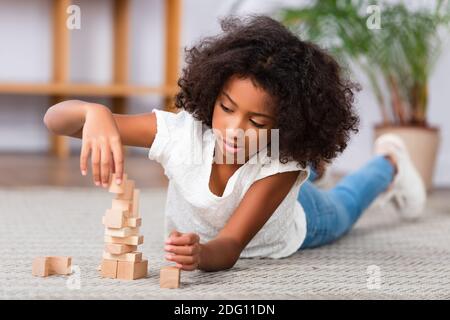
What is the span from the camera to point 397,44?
2586mm

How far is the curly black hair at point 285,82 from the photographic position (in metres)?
1.17

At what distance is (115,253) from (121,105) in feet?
7.90

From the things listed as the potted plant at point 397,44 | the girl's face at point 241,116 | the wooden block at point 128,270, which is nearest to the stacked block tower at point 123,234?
the wooden block at point 128,270

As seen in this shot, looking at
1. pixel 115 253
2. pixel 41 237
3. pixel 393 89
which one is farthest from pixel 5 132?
pixel 115 253

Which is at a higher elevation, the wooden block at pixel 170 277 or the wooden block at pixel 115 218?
the wooden block at pixel 115 218

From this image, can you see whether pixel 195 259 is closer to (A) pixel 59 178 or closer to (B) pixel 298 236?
(B) pixel 298 236

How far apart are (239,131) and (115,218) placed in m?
0.20

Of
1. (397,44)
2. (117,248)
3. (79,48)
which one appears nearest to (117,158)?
(117,248)

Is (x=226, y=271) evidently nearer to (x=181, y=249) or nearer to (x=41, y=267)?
(x=181, y=249)

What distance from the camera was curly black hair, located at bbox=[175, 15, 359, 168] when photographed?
1.17 m

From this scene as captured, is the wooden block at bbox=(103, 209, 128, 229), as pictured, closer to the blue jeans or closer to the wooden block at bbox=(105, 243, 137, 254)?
the wooden block at bbox=(105, 243, 137, 254)

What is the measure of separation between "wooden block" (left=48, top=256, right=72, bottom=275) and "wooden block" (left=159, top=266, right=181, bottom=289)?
5.4 inches

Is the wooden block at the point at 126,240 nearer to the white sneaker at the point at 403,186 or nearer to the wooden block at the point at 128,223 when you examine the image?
the wooden block at the point at 128,223

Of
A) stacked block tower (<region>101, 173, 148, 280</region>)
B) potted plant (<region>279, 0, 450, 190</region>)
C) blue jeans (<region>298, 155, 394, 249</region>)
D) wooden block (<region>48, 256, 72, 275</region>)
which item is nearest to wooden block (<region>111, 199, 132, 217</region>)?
stacked block tower (<region>101, 173, 148, 280</region>)
